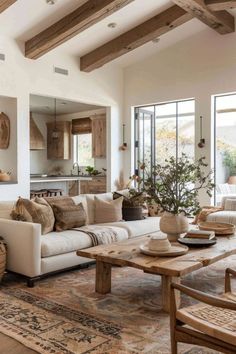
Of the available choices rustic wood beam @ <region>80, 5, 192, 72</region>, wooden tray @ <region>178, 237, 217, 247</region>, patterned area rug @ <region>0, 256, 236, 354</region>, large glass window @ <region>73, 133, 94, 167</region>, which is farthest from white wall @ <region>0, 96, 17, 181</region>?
large glass window @ <region>73, 133, 94, 167</region>

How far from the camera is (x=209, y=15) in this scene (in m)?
6.02

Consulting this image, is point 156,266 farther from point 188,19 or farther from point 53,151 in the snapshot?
point 53,151

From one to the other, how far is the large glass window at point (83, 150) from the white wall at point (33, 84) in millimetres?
2851

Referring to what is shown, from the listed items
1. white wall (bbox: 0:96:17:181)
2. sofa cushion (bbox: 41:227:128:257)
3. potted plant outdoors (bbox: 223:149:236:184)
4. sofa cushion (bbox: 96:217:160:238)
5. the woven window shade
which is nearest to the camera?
sofa cushion (bbox: 41:227:128:257)

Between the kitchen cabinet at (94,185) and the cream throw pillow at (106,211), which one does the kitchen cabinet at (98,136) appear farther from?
the cream throw pillow at (106,211)

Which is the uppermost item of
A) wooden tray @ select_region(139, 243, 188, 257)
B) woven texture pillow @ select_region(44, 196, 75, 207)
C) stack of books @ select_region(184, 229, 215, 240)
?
woven texture pillow @ select_region(44, 196, 75, 207)

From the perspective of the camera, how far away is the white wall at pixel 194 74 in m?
6.89

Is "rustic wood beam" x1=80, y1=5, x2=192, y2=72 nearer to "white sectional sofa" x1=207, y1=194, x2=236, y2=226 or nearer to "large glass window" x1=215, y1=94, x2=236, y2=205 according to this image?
"white sectional sofa" x1=207, y1=194, x2=236, y2=226

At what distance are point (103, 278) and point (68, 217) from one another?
46.4 inches

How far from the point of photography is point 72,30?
585cm

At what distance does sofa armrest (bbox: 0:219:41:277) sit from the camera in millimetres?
3691

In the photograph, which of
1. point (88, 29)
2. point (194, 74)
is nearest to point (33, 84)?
point (88, 29)

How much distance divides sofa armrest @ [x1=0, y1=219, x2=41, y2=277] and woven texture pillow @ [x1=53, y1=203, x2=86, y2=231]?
2.04 ft

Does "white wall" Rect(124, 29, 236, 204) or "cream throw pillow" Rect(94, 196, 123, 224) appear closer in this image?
"cream throw pillow" Rect(94, 196, 123, 224)
